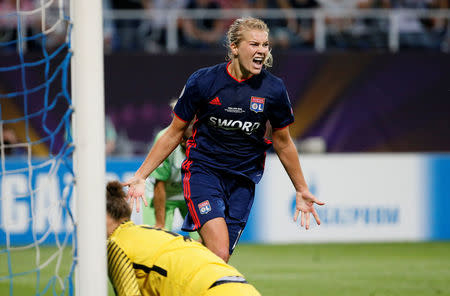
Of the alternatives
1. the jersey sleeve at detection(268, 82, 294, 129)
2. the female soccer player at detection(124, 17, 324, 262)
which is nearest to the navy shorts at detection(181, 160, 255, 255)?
the female soccer player at detection(124, 17, 324, 262)

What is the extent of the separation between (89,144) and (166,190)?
9.74 ft

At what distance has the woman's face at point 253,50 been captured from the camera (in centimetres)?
461

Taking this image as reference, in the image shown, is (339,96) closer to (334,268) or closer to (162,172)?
(334,268)

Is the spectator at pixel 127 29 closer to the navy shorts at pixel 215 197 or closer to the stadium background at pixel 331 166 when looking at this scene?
the stadium background at pixel 331 166

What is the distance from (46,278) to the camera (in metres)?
7.76

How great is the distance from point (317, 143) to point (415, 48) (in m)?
2.52

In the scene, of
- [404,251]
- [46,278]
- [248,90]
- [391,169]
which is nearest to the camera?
[248,90]

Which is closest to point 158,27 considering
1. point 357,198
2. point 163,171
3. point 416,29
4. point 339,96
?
point 339,96

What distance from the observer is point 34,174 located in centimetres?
997

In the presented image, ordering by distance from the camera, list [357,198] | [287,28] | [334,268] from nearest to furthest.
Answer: [334,268] → [357,198] → [287,28]

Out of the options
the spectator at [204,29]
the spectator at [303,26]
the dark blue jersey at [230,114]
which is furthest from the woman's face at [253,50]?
the spectator at [303,26]

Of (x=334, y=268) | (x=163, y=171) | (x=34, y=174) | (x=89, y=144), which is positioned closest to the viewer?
(x=89, y=144)

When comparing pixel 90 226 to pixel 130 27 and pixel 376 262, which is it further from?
pixel 130 27

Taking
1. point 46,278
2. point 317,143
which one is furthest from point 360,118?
point 46,278
